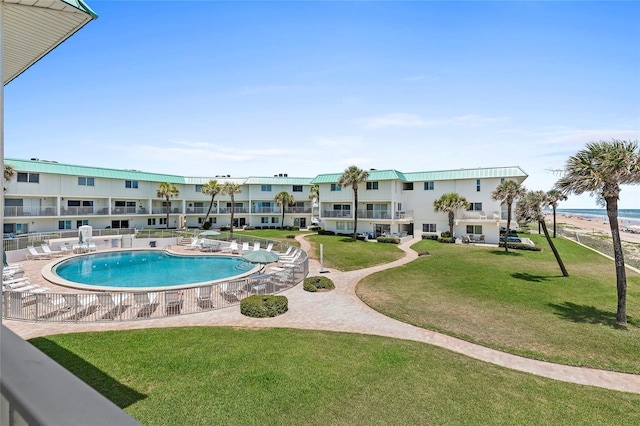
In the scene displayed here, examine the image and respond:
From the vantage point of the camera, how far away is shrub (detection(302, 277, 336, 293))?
19486 mm

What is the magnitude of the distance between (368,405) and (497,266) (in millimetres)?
23936

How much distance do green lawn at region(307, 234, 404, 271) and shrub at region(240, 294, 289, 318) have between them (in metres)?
11.1

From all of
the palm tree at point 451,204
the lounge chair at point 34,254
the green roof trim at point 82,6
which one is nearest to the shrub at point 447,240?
the palm tree at point 451,204

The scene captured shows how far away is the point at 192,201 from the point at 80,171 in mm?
17251

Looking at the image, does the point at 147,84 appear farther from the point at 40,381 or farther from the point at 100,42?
the point at 40,381

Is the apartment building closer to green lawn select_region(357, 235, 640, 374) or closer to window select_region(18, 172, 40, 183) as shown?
window select_region(18, 172, 40, 183)

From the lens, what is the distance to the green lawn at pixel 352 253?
2798cm

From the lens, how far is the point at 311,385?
8.76m

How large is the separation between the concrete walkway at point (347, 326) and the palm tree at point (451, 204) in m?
26.1

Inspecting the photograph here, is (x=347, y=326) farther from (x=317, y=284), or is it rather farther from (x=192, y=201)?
(x=192, y=201)

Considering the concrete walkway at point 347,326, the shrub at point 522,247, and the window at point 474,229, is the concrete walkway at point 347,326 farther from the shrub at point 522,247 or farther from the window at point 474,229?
the window at point 474,229

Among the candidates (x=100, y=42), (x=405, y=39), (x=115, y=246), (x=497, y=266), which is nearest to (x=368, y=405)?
(x=100, y=42)

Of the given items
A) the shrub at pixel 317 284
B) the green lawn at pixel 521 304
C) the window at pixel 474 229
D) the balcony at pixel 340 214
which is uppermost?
the balcony at pixel 340 214

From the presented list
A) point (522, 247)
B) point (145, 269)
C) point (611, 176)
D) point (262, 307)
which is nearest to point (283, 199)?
point (145, 269)
